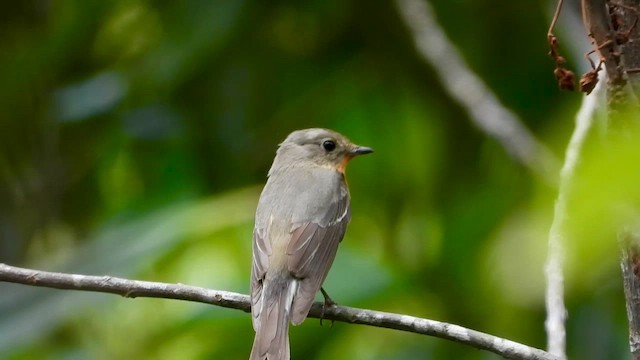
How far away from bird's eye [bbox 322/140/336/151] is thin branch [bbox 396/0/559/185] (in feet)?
2.28

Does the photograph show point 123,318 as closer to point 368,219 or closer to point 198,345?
point 198,345

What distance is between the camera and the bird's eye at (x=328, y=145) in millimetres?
5538

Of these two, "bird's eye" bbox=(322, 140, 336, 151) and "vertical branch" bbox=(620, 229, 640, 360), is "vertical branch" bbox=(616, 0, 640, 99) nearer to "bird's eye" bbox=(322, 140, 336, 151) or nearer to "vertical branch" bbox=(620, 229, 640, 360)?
"vertical branch" bbox=(620, 229, 640, 360)

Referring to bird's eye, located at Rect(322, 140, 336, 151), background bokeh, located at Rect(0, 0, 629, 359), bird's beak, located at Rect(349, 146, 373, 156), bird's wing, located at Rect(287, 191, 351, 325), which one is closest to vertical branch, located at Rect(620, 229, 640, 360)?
bird's wing, located at Rect(287, 191, 351, 325)

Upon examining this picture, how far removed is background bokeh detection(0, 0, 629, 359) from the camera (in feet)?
15.6

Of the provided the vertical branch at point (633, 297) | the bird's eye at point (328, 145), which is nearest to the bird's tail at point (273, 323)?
the bird's eye at point (328, 145)

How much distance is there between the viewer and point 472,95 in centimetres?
480

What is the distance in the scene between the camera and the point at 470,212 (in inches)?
190

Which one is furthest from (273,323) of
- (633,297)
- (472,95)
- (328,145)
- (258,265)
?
(633,297)

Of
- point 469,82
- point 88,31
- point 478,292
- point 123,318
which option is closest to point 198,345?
point 123,318

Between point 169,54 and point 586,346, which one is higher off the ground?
point 169,54

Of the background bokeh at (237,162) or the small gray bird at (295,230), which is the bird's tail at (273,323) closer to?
the small gray bird at (295,230)

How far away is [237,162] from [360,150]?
894 mm

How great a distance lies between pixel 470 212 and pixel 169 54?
211cm
